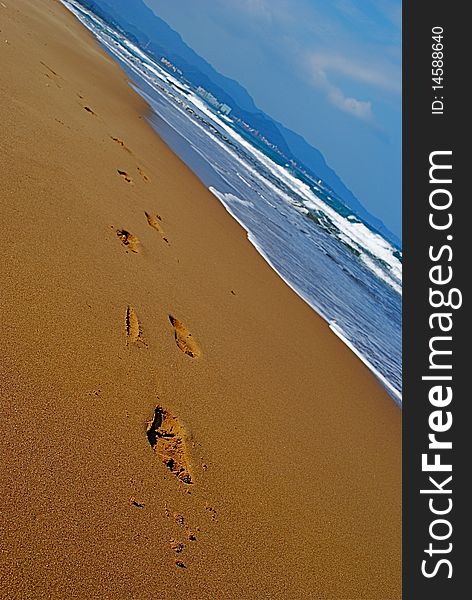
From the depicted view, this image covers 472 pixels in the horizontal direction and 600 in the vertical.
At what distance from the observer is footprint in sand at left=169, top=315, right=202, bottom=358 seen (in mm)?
3666

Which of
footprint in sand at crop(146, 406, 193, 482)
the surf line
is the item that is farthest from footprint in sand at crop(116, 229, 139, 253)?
the surf line

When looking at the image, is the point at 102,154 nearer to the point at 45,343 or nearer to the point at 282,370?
the point at 282,370

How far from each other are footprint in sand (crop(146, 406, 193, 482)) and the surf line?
1967 millimetres

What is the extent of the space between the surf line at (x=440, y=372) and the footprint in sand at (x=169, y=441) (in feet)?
6.45

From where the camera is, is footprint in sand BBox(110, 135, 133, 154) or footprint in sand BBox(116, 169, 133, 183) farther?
footprint in sand BBox(110, 135, 133, 154)

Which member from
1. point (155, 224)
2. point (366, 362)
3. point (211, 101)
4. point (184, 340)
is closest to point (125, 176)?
point (155, 224)

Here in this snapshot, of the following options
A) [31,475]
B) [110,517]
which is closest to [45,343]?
[31,475]

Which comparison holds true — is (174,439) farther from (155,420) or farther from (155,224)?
(155,224)

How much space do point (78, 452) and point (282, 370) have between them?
270cm

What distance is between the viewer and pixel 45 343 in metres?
2.63

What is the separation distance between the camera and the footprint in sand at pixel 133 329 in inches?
127

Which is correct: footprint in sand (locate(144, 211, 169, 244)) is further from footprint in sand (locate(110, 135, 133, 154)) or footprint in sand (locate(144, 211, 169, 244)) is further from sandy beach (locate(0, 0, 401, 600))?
footprint in sand (locate(110, 135, 133, 154))

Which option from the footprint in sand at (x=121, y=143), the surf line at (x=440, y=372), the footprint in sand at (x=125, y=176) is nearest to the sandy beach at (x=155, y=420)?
the footprint in sand at (x=125, y=176)

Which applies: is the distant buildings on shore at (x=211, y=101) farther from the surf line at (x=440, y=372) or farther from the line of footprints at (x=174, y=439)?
the line of footprints at (x=174, y=439)
